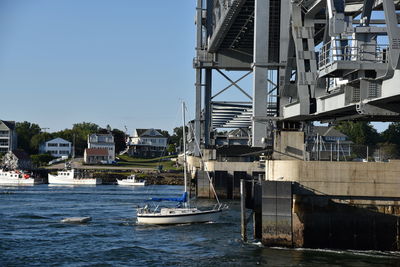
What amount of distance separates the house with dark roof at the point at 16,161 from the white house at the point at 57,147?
24.8 metres

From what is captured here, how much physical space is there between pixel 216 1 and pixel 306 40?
31.4m

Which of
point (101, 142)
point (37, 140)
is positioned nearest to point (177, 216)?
point (101, 142)

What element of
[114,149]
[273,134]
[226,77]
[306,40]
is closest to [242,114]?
[226,77]

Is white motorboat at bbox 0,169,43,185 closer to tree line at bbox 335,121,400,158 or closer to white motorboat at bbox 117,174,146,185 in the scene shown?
white motorboat at bbox 117,174,146,185

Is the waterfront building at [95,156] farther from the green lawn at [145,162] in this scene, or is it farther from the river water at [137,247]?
the river water at [137,247]

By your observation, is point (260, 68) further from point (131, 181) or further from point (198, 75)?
point (131, 181)

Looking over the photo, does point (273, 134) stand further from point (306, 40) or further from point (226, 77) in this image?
point (226, 77)

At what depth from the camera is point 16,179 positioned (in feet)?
384

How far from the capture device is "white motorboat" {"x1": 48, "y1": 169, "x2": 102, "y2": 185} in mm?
116688

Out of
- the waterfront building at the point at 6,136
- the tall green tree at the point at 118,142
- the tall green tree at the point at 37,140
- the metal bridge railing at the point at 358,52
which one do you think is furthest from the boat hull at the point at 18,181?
the metal bridge railing at the point at 358,52

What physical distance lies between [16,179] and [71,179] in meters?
8.79

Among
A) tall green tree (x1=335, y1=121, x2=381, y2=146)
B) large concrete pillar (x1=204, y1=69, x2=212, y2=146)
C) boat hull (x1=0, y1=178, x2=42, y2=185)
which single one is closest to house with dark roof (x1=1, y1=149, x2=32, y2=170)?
boat hull (x1=0, y1=178, x2=42, y2=185)

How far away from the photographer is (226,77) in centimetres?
6000

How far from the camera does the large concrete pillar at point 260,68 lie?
34.8 m
